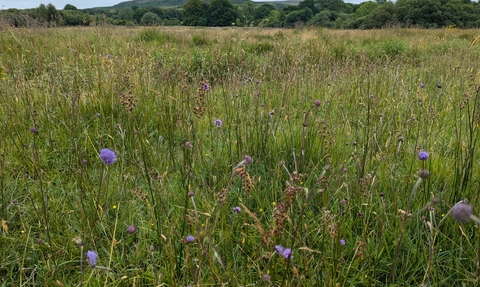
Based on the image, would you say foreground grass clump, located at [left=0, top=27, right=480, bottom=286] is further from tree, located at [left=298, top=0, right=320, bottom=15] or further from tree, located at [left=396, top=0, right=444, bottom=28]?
tree, located at [left=298, top=0, right=320, bottom=15]

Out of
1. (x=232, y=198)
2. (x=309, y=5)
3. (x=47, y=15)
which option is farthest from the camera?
(x=309, y=5)

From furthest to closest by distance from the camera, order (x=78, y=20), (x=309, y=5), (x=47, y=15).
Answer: (x=309, y=5) < (x=47, y=15) < (x=78, y=20)

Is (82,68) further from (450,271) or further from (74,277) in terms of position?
(450,271)

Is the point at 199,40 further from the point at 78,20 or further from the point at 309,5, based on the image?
the point at 309,5

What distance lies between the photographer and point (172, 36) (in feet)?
28.5

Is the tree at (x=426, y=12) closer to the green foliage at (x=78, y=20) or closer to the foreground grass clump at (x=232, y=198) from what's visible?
the green foliage at (x=78, y=20)

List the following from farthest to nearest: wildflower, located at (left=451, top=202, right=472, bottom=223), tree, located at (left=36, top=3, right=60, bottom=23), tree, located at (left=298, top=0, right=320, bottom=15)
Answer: tree, located at (left=298, top=0, right=320, bottom=15)
tree, located at (left=36, top=3, right=60, bottom=23)
wildflower, located at (left=451, top=202, right=472, bottom=223)

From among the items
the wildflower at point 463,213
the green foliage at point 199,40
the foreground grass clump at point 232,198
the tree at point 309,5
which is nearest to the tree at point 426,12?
the green foliage at point 199,40

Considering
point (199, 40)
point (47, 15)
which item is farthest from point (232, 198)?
point (47, 15)

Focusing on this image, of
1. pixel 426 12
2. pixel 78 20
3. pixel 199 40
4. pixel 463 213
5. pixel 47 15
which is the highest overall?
pixel 426 12

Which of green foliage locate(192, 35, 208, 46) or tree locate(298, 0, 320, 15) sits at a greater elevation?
tree locate(298, 0, 320, 15)

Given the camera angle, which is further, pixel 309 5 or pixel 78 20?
pixel 309 5

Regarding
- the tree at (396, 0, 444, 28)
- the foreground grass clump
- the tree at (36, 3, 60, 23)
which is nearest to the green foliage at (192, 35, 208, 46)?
Answer: the tree at (36, 3, 60, 23)

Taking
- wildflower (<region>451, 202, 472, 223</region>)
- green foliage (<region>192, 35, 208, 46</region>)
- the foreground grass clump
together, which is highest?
green foliage (<region>192, 35, 208, 46</region>)
